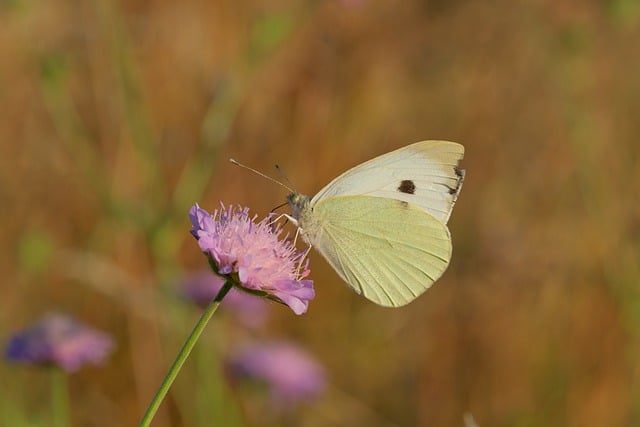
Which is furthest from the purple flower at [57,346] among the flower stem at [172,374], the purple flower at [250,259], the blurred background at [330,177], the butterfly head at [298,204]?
the flower stem at [172,374]

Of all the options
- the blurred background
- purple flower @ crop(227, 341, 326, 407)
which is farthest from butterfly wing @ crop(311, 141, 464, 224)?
purple flower @ crop(227, 341, 326, 407)

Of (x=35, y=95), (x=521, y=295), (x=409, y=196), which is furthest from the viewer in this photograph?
(x=35, y=95)

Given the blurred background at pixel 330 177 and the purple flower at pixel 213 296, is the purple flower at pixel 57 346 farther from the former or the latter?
the purple flower at pixel 213 296

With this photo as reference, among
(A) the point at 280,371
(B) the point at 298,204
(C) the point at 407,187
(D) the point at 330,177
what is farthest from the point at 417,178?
(D) the point at 330,177

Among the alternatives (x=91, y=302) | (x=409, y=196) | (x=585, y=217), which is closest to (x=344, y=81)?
(x=585, y=217)

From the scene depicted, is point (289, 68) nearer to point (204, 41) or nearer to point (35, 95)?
point (204, 41)

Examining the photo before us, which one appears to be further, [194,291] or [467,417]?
[194,291]

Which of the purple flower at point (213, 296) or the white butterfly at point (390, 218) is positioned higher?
the white butterfly at point (390, 218)

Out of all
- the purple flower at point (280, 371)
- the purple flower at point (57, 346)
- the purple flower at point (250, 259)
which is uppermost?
the purple flower at point (250, 259)
